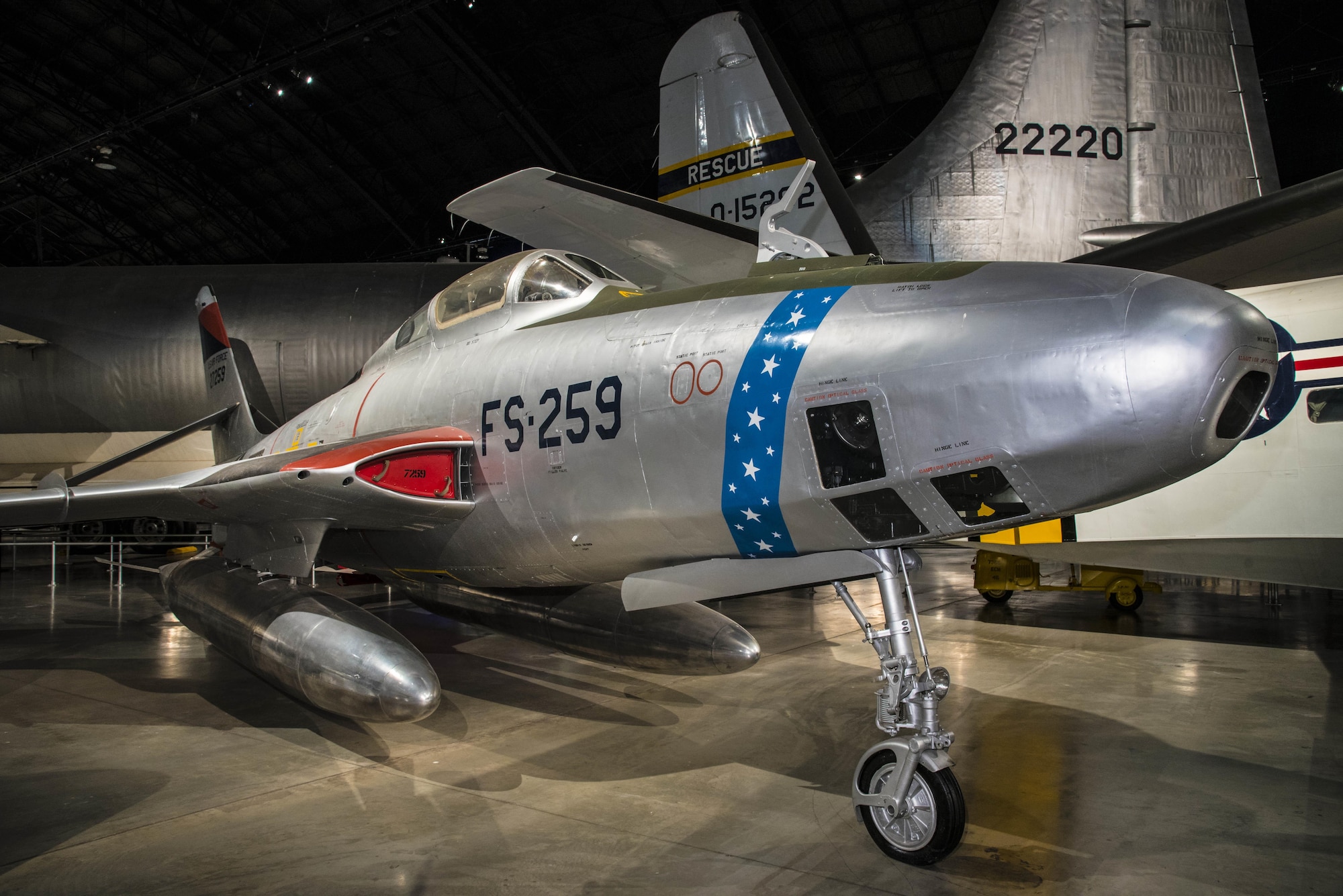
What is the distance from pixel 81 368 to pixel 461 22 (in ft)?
44.3

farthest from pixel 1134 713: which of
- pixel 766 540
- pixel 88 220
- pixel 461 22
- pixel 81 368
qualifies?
pixel 88 220

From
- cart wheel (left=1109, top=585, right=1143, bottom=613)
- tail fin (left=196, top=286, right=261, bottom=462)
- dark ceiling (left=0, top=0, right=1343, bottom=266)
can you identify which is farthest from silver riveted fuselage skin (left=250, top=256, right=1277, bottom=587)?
dark ceiling (left=0, top=0, right=1343, bottom=266)

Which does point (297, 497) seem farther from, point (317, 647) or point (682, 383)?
point (682, 383)

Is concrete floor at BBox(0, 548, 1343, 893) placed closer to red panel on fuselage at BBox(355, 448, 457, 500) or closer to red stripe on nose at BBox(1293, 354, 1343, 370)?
red panel on fuselage at BBox(355, 448, 457, 500)

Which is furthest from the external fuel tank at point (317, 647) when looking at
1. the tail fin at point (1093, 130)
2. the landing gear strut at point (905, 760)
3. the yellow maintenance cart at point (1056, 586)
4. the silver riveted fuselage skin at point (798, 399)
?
the tail fin at point (1093, 130)

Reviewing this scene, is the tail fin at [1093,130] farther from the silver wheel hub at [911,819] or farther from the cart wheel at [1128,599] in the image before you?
the silver wheel hub at [911,819]

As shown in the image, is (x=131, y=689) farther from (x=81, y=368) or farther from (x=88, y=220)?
(x=88, y=220)

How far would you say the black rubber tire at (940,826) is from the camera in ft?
10.6

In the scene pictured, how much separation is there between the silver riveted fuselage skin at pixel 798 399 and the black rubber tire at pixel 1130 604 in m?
7.49

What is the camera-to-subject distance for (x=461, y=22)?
21.1 metres

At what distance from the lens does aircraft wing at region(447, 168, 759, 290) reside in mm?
6328

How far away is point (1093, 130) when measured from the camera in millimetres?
8312

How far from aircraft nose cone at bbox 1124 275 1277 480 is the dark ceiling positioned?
17846mm

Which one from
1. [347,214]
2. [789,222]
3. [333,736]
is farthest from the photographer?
[347,214]
